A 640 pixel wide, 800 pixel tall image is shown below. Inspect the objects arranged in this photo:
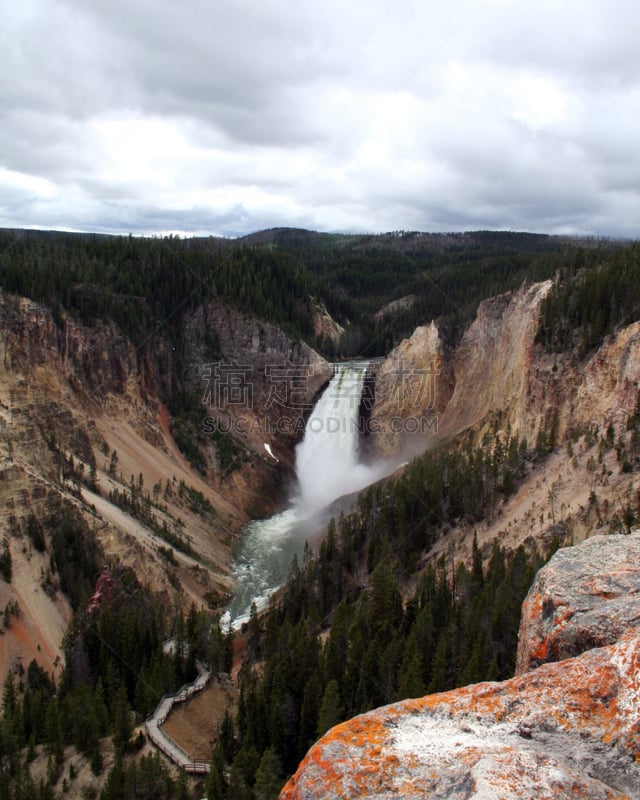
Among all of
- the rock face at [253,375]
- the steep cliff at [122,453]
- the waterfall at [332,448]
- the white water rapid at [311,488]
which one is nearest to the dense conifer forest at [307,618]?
the steep cliff at [122,453]

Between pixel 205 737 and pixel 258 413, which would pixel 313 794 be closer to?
pixel 205 737

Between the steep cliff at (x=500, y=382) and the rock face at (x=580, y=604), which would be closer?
the rock face at (x=580, y=604)

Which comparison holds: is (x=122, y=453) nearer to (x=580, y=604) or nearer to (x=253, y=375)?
(x=253, y=375)

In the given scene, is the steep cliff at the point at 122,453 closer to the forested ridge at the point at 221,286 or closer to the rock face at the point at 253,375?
the rock face at the point at 253,375

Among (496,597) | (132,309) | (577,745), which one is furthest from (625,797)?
(132,309)

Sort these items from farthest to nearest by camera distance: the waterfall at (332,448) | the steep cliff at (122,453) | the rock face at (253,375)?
1. the rock face at (253,375)
2. the waterfall at (332,448)
3. the steep cliff at (122,453)

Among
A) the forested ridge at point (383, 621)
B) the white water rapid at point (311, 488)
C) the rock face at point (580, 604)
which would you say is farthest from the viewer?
the white water rapid at point (311, 488)

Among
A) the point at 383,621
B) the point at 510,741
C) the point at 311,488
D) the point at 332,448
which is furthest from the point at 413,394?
the point at 510,741
